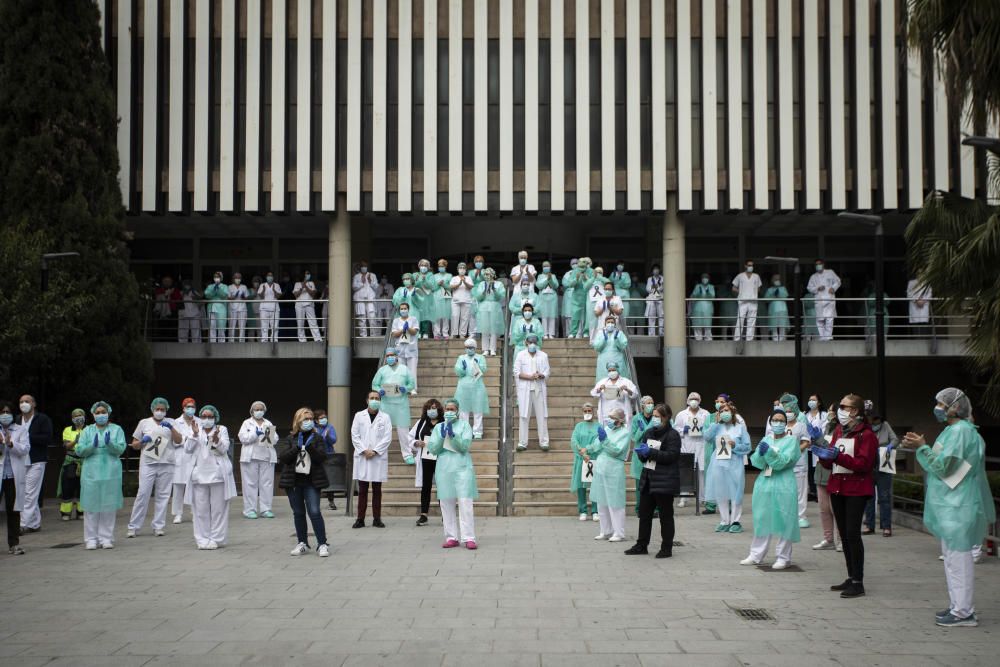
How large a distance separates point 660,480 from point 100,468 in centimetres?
750

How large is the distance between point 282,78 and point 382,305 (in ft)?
22.6

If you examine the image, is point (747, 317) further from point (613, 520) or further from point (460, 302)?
point (613, 520)

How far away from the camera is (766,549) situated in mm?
12836

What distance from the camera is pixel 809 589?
36.6ft

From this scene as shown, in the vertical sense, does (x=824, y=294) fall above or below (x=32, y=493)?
above

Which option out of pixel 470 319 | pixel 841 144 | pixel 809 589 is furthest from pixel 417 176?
pixel 809 589

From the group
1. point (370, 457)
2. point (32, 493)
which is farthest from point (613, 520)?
point (32, 493)

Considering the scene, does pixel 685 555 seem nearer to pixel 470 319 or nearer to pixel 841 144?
pixel 470 319

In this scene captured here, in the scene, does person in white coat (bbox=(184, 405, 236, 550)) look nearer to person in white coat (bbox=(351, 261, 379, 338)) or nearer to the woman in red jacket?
the woman in red jacket

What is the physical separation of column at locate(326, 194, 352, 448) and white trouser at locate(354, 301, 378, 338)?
15.3 inches

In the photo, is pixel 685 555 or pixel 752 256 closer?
pixel 685 555

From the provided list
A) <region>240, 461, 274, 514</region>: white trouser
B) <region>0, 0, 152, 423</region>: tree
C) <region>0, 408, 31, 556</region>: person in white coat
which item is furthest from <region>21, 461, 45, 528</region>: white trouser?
<region>0, 0, 152, 423</region>: tree

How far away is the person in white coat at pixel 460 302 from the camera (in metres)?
25.6

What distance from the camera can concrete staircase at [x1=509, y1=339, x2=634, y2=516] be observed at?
19.1 m
